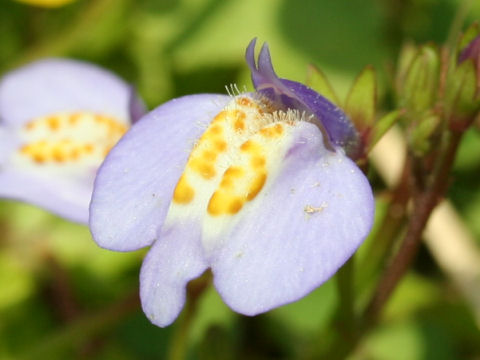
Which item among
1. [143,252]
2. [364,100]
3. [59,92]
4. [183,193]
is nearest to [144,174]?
[183,193]

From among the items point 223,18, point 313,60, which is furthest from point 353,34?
point 223,18

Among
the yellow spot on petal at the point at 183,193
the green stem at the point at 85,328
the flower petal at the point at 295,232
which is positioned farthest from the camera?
the green stem at the point at 85,328

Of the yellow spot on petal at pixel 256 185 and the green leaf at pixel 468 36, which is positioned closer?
the yellow spot on petal at pixel 256 185

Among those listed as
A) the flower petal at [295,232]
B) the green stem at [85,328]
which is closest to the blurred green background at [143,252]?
the green stem at [85,328]

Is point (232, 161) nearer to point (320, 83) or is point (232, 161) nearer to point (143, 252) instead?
point (320, 83)

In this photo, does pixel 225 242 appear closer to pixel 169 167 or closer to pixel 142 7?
pixel 169 167

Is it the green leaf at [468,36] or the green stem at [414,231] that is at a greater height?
the green leaf at [468,36]

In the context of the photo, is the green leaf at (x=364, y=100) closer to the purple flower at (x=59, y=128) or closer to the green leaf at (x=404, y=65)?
the green leaf at (x=404, y=65)

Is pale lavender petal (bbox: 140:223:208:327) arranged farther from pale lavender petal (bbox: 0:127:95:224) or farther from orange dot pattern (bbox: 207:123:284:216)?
pale lavender petal (bbox: 0:127:95:224)
